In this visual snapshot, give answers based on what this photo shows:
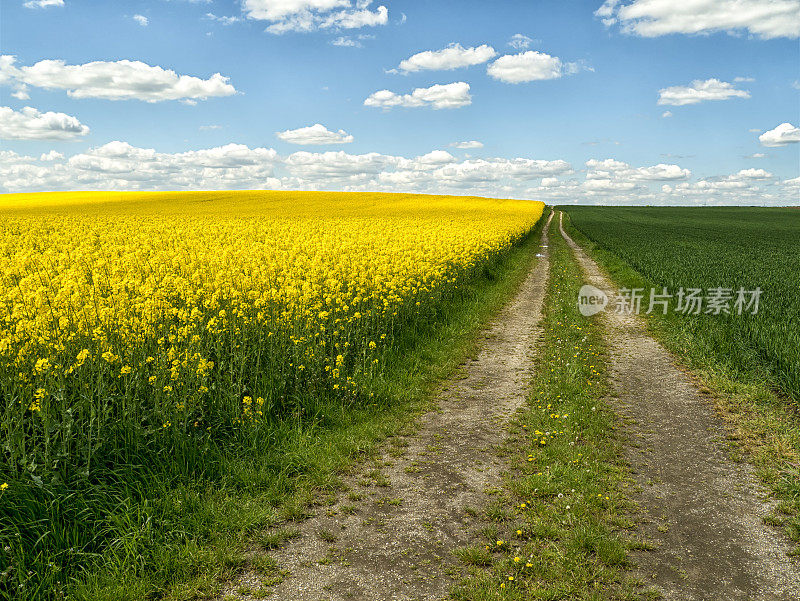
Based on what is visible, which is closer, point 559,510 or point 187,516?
point 187,516

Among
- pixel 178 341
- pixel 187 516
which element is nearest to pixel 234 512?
pixel 187 516

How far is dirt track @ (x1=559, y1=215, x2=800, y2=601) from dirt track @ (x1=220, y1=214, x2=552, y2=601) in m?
1.55

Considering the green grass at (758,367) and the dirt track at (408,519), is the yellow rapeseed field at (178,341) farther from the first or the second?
the green grass at (758,367)

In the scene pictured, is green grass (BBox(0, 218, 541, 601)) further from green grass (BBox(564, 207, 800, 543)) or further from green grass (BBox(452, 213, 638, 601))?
green grass (BBox(564, 207, 800, 543))

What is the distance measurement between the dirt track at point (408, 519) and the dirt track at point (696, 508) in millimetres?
1554

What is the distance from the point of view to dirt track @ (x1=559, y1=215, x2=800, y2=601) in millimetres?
4047

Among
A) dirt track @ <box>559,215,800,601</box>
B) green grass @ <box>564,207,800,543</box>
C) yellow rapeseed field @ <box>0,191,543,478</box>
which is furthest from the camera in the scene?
green grass @ <box>564,207,800,543</box>

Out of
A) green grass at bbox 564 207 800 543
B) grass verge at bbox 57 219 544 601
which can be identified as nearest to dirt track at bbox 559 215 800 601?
green grass at bbox 564 207 800 543

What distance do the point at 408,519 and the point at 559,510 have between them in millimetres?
1396

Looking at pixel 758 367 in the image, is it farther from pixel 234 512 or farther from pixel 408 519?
pixel 234 512

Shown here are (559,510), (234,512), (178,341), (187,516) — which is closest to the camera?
(187,516)

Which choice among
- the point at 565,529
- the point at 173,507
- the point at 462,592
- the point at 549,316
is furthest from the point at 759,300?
the point at 173,507

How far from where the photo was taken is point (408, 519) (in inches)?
188

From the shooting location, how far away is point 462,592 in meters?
3.86
